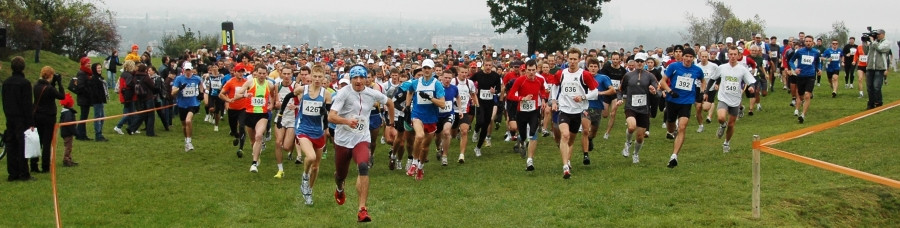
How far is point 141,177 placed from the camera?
15.3 m

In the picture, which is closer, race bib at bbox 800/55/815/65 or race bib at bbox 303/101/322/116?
race bib at bbox 303/101/322/116

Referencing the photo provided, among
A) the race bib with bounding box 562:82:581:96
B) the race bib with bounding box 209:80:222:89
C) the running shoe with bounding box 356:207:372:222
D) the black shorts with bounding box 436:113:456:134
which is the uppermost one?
the race bib with bounding box 562:82:581:96

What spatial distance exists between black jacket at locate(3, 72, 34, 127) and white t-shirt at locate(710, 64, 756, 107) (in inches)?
449

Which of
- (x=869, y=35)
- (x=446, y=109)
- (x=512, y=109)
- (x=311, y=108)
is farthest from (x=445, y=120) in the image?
(x=869, y=35)

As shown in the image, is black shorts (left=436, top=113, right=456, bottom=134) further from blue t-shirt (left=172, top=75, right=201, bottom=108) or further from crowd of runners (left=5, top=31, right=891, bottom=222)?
blue t-shirt (left=172, top=75, right=201, bottom=108)

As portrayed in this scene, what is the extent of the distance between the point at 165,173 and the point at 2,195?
3.21m

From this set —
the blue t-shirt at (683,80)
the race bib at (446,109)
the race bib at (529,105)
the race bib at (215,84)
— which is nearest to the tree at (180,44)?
the race bib at (215,84)

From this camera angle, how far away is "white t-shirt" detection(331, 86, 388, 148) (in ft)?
37.5

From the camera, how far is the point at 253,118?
52.5 ft

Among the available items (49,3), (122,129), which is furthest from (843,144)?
(49,3)

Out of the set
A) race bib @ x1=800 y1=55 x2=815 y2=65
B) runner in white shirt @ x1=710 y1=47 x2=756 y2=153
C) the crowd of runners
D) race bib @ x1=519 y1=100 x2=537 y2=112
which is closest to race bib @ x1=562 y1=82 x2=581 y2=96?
the crowd of runners

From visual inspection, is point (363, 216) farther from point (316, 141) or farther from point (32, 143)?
point (32, 143)

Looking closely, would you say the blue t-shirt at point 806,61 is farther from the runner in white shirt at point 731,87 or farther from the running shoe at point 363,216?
the running shoe at point 363,216

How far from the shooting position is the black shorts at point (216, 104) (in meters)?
24.0
